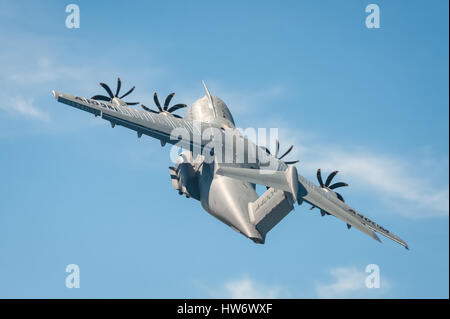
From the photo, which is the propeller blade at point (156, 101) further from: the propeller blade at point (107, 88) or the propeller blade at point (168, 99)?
the propeller blade at point (107, 88)

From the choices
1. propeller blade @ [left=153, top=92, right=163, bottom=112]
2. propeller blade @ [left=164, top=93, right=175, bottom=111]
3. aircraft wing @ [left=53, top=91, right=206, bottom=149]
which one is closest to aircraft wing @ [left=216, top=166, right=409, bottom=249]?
aircraft wing @ [left=53, top=91, right=206, bottom=149]

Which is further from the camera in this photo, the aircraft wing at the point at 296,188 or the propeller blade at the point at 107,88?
the propeller blade at the point at 107,88

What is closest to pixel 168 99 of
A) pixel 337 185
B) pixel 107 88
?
pixel 107 88

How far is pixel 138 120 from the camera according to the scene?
44969 mm

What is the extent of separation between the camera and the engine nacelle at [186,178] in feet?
158

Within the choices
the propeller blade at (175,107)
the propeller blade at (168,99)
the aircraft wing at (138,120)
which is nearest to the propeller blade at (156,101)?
the propeller blade at (168,99)

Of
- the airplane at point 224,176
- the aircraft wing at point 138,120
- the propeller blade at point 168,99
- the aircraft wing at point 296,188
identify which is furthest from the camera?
the propeller blade at point 168,99

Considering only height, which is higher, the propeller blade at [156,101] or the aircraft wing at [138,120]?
the propeller blade at [156,101]

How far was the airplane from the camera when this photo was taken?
4081cm

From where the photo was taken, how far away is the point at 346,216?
39938mm

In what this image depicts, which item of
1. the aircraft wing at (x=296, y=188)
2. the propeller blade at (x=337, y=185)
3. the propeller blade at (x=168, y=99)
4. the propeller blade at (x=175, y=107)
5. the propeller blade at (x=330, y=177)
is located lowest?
the aircraft wing at (x=296, y=188)

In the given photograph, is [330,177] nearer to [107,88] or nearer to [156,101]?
[156,101]

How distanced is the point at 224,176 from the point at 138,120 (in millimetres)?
7751

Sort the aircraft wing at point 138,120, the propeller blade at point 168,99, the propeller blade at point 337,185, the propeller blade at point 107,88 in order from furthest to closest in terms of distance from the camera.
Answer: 1. the propeller blade at point 168,99
2. the propeller blade at point 107,88
3. the propeller blade at point 337,185
4. the aircraft wing at point 138,120
